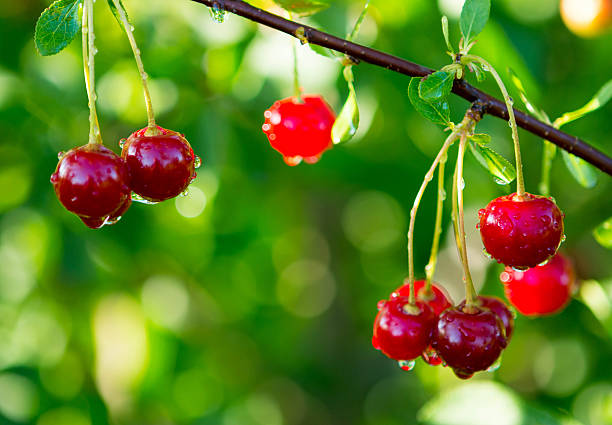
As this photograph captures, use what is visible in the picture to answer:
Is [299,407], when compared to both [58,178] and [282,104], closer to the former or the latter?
[282,104]

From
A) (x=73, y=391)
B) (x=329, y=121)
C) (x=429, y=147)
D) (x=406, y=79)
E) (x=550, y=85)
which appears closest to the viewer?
(x=329, y=121)

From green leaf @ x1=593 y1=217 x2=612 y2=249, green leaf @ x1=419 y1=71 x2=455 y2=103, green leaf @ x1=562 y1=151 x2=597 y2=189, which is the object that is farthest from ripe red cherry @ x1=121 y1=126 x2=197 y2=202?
green leaf @ x1=593 y1=217 x2=612 y2=249

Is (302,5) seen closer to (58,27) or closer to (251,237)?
(58,27)

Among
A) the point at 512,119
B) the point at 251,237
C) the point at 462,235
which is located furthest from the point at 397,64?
the point at 251,237

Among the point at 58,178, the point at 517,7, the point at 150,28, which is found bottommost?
the point at 58,178

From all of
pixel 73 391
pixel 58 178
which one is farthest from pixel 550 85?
pixel 73 391
